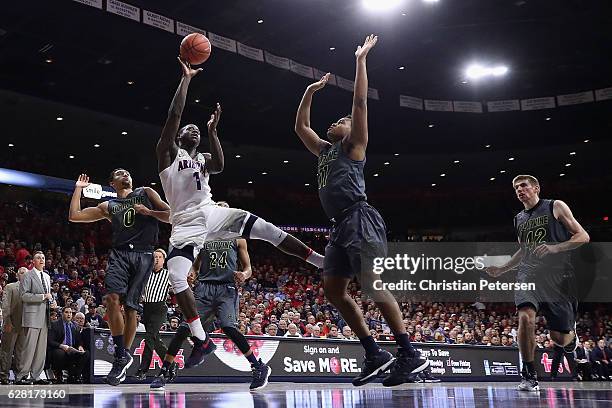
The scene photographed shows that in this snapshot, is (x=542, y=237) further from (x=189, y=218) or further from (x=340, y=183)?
(x=189, y=218)

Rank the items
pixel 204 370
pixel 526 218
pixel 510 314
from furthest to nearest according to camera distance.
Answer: pixel 510 314, pixel 204 370, pixel 526 218

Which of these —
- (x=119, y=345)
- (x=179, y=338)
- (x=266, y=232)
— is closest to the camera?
(x=266, y=232)

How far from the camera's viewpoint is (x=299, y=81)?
64.8 feet

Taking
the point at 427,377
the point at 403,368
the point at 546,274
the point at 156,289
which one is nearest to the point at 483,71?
the point at 427,377

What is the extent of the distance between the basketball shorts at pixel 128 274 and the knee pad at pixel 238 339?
39.9 inches

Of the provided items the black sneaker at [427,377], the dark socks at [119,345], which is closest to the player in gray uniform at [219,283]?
→ the dark socks at [119,345]

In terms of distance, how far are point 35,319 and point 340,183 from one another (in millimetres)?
6002

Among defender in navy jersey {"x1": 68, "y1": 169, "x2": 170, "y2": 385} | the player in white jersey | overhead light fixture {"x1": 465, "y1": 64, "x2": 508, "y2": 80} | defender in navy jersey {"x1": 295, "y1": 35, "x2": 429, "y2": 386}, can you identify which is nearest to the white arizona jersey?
the player in white jersey

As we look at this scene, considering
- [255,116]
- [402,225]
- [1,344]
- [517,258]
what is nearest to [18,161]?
[255,116]

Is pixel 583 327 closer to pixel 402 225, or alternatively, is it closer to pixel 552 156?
pixel 552 156

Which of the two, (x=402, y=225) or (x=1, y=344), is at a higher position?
(x=402, y=225)

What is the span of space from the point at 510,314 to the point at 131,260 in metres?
19.7

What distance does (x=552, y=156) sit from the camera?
89.4ft

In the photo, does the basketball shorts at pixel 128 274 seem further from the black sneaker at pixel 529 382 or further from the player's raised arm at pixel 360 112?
the black sneaker at pixel 529 382
